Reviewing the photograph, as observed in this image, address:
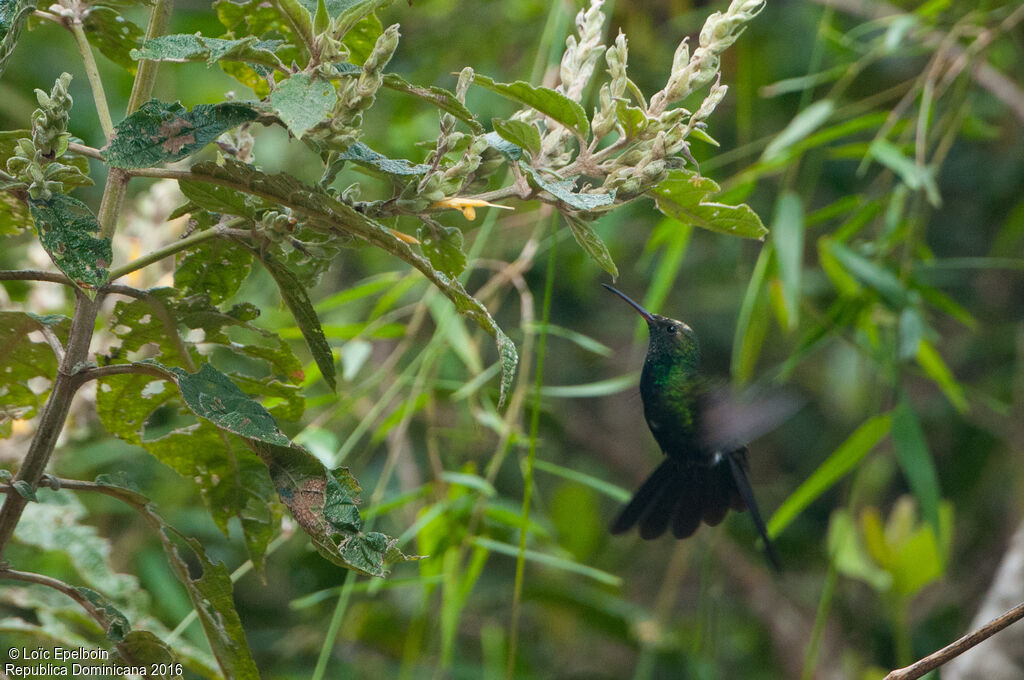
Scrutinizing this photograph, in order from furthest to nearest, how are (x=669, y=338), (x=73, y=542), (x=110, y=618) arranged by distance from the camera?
(x=669, y=338), (x=73, y=542), (x=110, y=618)

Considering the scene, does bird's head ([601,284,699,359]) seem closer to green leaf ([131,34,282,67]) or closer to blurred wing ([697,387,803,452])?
blurred wing ([697,387,803,452])

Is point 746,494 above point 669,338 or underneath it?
underneath

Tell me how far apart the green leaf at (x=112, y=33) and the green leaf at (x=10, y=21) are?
0.18m

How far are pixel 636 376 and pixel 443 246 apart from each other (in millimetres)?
914

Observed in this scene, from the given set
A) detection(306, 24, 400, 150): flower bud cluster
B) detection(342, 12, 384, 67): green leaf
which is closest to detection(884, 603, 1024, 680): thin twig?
detection(306, 24, 400, 150): flower bud cluster

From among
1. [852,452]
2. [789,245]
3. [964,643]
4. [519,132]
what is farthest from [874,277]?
[519,132]

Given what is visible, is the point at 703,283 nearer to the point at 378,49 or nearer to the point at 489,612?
the point at 489,612

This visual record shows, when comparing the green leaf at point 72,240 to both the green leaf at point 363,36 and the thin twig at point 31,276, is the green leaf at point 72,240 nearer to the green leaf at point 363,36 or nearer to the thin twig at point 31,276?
the thin twig at point 31,276

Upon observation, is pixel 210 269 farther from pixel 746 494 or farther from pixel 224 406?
pixel 746 494

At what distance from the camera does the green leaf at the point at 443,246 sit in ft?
2.59

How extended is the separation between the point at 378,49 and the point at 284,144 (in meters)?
2.31

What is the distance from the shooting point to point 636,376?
65.4 inches

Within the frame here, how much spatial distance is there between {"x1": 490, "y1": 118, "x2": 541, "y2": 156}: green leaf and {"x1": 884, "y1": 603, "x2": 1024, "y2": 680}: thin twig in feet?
1.65

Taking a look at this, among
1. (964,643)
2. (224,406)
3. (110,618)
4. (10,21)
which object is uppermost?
(10,21)
